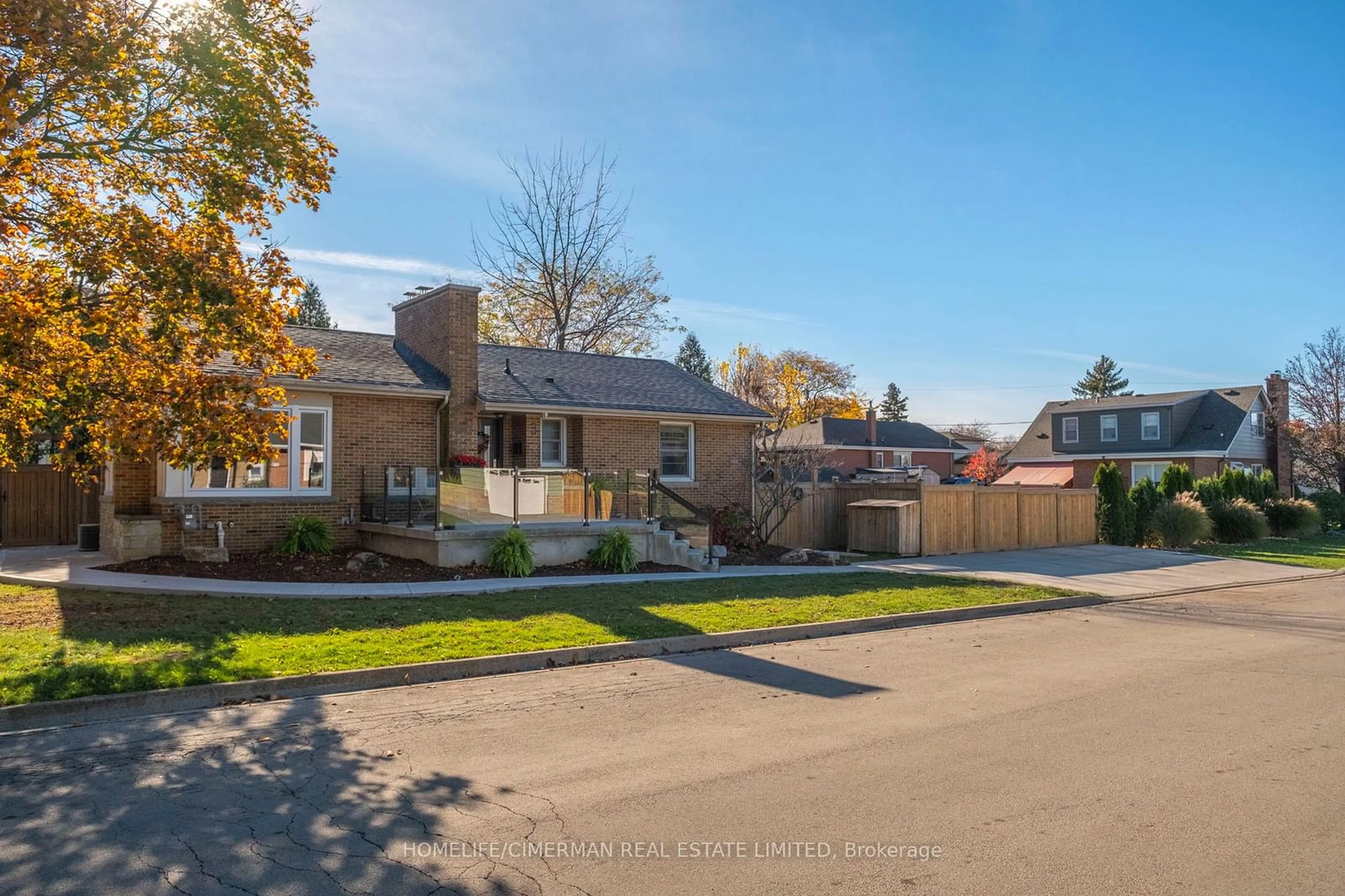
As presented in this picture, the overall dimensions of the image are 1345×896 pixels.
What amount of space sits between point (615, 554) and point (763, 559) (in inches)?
158

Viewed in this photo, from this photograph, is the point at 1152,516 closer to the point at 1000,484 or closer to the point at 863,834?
the point at 1000,484

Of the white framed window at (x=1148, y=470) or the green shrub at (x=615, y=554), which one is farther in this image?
the white framed window at (x=1148, y=470)

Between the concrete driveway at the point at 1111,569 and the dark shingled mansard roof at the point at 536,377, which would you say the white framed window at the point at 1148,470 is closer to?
the concrete driveway at the point at 1111,569

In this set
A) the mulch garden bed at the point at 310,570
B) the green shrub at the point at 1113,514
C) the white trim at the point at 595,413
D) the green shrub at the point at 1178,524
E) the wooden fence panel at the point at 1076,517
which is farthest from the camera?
the green shrub at the point at 1113,514

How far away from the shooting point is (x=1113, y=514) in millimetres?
26000

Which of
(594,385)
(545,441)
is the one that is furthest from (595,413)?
(594,385)

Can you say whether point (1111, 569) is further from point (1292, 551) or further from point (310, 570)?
point (310, 570)

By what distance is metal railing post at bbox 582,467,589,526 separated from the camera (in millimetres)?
16639

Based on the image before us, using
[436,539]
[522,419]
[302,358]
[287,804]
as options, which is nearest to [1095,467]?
[522,419]

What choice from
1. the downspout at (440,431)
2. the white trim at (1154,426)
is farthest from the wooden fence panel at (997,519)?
the white trim at (1154,426)

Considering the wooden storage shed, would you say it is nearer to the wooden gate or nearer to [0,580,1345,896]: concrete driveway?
[0,580,1345,896]: concrete driveway

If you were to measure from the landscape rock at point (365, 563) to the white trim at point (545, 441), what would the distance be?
5431 mm

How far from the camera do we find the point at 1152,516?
1035 inches

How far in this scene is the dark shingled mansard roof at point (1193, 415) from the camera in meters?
40.5
